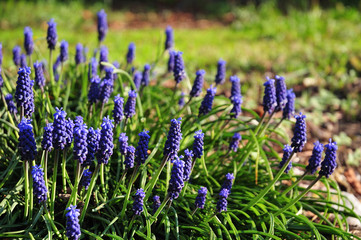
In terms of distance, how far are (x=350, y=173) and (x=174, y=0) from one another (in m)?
14.4

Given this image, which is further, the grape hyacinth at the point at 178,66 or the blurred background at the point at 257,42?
the blurred background at the point at 257,42

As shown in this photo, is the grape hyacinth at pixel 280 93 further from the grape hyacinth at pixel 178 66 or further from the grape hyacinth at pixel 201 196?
the grape hyacinth at pixel 201 196

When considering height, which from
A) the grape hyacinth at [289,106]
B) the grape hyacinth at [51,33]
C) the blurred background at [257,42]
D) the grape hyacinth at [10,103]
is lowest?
the grape hyacinth at [10,103]

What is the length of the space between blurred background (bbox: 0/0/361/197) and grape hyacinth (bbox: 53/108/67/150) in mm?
2497

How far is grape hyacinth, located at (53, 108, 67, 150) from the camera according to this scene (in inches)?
94.4

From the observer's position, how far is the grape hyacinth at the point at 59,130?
240 centimetres

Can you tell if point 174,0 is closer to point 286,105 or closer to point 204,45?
point 204,45

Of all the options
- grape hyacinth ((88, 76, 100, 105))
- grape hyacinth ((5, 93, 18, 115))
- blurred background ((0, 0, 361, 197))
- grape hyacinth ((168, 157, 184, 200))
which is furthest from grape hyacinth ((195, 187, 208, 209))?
blurred background ((0, 0, 361, 197))

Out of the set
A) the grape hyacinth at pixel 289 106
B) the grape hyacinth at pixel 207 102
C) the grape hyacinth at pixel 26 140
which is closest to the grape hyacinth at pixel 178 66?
the grape hyacinth at pixel 207 102

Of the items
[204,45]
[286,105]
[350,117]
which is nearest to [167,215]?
[286,105]

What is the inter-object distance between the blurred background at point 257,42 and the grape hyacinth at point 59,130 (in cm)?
250

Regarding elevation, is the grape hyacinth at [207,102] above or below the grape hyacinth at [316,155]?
above

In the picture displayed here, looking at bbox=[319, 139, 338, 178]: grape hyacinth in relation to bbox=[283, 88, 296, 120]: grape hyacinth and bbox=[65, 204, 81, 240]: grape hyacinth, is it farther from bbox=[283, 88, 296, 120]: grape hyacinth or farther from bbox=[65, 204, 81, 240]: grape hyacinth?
bbox=[65, 204, 81, 240]: grape hyacinth

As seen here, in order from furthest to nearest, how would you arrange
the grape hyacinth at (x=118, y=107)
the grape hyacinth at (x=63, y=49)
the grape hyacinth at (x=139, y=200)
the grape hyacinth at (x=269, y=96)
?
the grape hyacinth at (x=63, y=49), the grape hyacinth at (x=269, y=96), the grape hyacinth at (x=118, y=107), the grape hyacinth at (x=139, y=200)
